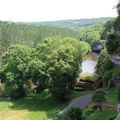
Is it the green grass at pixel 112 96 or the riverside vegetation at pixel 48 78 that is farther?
the riverside vegetation at pixel 48 78

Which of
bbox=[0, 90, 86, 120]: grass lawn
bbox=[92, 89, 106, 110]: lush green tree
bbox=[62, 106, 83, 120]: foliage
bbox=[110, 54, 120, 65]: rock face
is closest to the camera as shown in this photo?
bbox=[62, 106, 83, 120]: foliage

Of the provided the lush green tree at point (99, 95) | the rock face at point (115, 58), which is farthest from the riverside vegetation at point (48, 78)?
the lush green tree at point (99, 95)

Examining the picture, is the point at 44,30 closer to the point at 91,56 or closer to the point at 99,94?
the point at 91,56

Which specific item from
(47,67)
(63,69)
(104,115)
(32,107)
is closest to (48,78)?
(47,67)

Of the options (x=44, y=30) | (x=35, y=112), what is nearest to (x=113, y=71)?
(x=35, y=112)

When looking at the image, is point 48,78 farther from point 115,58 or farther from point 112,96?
point 112,96

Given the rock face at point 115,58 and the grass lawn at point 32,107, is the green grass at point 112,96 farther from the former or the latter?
the grass lawn at point 32,107

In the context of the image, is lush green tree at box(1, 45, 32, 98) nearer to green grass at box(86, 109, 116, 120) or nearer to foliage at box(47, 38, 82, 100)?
foliage at box(47, 38, 82, 100)

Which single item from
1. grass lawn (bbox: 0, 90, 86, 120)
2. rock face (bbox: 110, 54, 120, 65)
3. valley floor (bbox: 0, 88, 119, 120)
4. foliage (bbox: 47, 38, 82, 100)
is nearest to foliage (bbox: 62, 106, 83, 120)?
valley floor (bbox: 0, 88, 119, 120)
